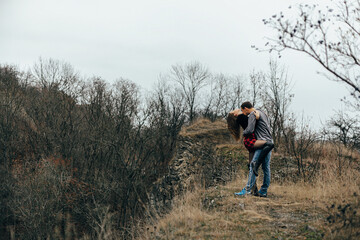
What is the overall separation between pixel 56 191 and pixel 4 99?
44.7ft

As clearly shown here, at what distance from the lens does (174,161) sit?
1602 centimetres

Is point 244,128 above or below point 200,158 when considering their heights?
above

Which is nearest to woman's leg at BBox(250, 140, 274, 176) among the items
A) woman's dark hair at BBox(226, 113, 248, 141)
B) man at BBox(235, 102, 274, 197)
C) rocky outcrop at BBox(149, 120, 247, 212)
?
man at BBox(235, 102, 274, 197)

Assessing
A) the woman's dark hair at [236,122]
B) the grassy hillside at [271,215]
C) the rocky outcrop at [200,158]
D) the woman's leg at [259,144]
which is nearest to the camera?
the grassy hillside at [271,215]

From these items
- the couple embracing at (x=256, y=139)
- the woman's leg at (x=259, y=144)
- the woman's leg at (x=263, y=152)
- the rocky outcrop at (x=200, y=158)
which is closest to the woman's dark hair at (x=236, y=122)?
the couple embracing at (x=256, y=139)

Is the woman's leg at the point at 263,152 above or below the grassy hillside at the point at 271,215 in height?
above

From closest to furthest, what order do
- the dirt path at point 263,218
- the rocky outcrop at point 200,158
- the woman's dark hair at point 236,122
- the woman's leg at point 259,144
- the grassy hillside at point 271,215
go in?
the grassy hillside at point 271,215 < the dirt path at point 263,218 < the woman's leg at point 259,144 < the woman's dark hair at point 236,122 < the rocky outcrop at point 200,158

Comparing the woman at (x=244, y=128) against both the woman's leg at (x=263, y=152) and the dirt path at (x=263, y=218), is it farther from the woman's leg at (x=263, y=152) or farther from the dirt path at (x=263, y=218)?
the dirt path at (x=263, y=218)

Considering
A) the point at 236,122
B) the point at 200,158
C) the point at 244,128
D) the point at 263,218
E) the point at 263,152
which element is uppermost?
the point at 236,122

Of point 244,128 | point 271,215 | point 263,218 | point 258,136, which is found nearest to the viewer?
point 263,218

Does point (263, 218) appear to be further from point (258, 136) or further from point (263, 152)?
point (258, 136)

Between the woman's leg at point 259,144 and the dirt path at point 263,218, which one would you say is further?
the woman's leg at point 259,144

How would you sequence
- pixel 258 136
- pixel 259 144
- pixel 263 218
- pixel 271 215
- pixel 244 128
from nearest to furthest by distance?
1. pixel 263 218
2. pixel 271 215
3. pixel 259 144
4. pixel 258 136
5. pixel 244 128

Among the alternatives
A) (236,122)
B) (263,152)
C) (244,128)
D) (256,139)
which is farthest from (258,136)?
(236,122)
